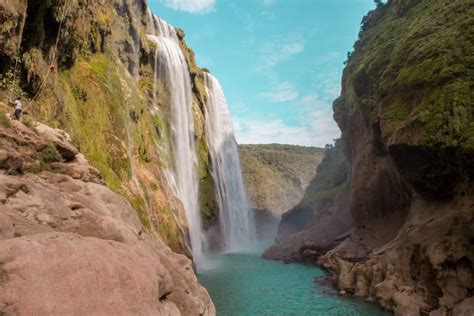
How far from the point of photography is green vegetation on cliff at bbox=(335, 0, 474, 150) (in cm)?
1845

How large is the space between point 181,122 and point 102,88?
1825 cm

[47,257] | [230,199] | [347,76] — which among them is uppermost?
[347,76]

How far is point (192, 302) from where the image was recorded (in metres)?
10.1

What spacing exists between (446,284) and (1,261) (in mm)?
17480

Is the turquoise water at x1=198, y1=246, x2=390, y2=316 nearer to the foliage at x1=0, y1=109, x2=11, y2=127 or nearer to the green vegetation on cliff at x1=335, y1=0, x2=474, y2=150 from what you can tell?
the green vegetation on cliff at x1=335, y1=0, x2=474, y2=150

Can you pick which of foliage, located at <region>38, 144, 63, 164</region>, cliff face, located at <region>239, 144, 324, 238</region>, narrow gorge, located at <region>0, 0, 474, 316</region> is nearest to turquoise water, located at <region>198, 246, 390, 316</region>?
narrow gorge, located at <region>0, 0, 474, 316</region>

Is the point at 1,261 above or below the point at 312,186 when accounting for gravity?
below

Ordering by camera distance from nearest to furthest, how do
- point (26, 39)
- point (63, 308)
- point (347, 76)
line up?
1. point (63, 308)
2. point (26, 39)
3. point (347, 76)

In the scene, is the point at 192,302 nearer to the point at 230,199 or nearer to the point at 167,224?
the point at 167,224

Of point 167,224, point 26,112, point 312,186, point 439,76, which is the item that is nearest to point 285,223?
point 312,186

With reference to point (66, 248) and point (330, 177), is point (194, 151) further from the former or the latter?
point (66, 248)

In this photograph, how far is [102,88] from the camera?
22094 millimetres

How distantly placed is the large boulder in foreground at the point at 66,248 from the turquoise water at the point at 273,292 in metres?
7.14

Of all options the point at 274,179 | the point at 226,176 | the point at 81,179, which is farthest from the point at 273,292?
the point at 274,179
